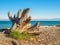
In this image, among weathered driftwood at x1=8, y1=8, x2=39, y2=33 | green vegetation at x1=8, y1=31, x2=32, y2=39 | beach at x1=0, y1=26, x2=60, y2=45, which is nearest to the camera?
beach at x1=0, y1=26, x2=60, y2=45

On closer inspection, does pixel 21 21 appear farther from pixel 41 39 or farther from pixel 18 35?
pixel 41 39

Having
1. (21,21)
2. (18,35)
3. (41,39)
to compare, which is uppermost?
(21,21)

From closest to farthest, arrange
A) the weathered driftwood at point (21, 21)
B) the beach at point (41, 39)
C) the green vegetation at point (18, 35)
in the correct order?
1. the beach at point (41, 39)
2. the green vegetation at point (18, 35)
3. the weathered driftwood at point (21, 21)

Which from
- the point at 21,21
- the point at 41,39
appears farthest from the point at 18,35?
the point at 41,39

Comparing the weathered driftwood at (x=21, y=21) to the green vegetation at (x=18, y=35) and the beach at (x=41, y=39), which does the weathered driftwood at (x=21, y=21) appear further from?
the beach at (x=41, y=39)

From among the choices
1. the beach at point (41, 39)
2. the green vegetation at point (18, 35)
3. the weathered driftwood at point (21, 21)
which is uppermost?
the weathered driftwood at point (21, 21)

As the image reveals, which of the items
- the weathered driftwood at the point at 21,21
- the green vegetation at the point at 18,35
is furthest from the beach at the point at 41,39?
the weathered driftwood at the point at 21,21

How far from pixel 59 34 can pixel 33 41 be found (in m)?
3.10

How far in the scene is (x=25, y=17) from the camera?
17891 millimetres

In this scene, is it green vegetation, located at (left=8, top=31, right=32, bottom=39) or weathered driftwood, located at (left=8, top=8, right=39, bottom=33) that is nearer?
green vegetation, located at (left=8, top=31, right=32, bottom=39)

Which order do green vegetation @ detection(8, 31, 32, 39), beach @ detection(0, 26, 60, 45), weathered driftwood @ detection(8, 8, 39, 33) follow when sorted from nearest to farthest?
beach @ detection(0, 26, 60, 45) < green vegetation @ detection(8, 31, 32, 39) < weathered driftwood @ detection(8, 8, 39, 33)

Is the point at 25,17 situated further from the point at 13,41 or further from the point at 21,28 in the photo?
the point at 13,41

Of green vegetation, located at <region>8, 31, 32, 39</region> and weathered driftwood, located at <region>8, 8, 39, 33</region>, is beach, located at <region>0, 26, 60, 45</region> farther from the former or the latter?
weathered driftwood, located at <region>8, 8, 39, 33</region>

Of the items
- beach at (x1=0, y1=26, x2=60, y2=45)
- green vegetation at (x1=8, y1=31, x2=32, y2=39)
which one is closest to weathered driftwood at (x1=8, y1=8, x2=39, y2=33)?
green vegetation at (x1=8, y1=31, x2=32, y2=39)
